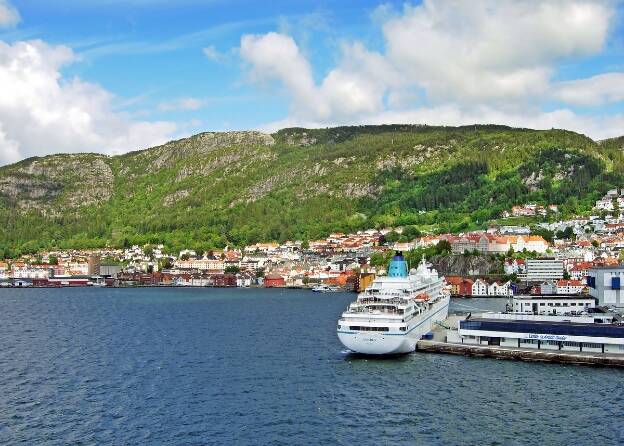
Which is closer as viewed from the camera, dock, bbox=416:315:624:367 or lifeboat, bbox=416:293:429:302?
dock, bbox=416:315:624:367

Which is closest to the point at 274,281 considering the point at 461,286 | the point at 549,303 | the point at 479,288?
the point at 461,286

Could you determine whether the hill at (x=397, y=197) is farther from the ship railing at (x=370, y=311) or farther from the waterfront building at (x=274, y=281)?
the ship railing at (x=370, y=311)

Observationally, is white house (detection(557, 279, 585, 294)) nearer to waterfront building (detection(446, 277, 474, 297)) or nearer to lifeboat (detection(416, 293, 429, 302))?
waterfront building (detection(446, 277, 474, 297))

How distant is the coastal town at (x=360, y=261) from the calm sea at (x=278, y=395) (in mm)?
42441

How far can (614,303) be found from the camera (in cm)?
5616

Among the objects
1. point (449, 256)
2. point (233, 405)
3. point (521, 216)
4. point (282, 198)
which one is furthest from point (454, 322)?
point (282, 198)

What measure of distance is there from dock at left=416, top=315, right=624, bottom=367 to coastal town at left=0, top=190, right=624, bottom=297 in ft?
120

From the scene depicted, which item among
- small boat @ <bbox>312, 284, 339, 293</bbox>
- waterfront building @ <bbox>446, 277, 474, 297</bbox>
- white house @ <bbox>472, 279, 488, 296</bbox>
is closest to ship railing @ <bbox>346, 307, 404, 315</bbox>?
waterfront building @ <bbox>446, 277, 474, 297</bbox>

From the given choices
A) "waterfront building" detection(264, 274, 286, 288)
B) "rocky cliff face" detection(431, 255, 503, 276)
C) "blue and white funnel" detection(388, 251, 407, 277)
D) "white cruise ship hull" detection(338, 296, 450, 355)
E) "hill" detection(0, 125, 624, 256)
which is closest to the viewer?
"white cruise ship hull" detection(338, 296, 450, 355)

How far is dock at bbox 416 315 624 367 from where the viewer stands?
127 feet

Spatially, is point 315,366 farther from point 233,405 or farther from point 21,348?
point 21,348

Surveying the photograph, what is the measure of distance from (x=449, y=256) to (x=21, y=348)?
74233mm

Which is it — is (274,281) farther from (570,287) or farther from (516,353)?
(516,353)

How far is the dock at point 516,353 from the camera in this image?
38625mm
